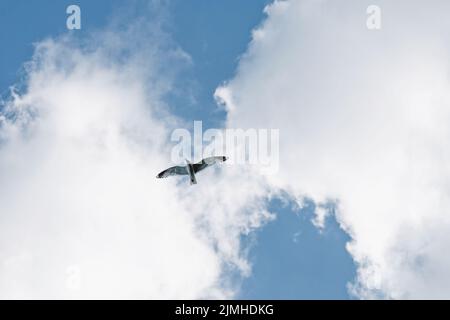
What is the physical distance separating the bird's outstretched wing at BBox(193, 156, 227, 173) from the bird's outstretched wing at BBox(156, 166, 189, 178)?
72.0 inches

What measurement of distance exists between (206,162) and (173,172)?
5.91 meters

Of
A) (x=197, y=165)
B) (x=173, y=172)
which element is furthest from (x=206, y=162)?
(x=173, y=172)

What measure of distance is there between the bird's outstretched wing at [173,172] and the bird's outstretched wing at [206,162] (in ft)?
6.00

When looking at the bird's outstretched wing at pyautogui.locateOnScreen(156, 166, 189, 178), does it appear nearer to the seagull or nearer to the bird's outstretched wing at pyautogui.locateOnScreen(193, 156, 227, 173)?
the seagull

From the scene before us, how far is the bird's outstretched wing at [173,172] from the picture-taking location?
3165 inches

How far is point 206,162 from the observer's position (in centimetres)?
7912

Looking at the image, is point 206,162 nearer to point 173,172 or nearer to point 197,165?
point 197,165
